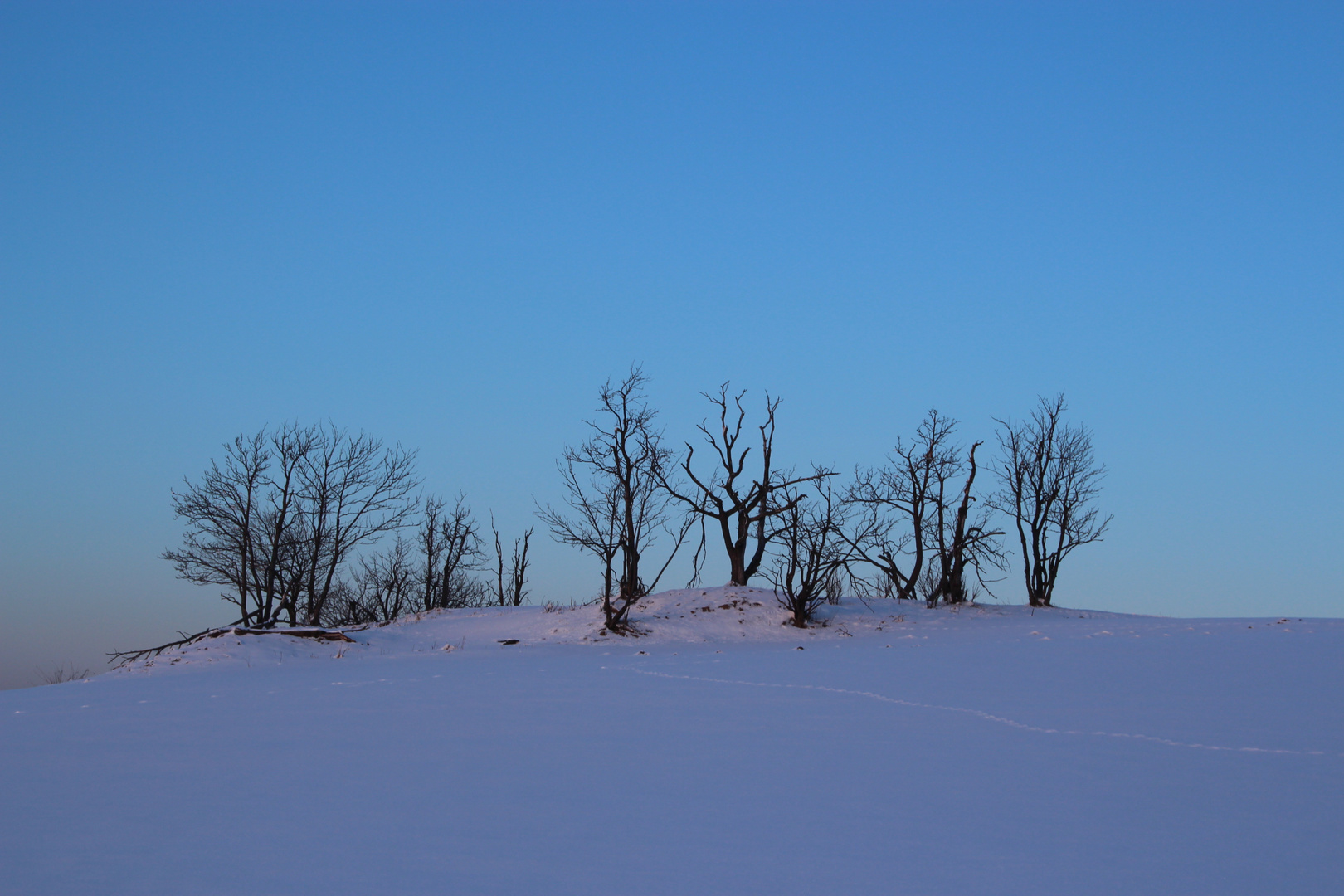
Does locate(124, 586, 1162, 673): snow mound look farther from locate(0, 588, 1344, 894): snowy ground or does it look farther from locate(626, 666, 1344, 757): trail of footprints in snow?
locate(626, 666, 1344, 757): trail of footprints in snow

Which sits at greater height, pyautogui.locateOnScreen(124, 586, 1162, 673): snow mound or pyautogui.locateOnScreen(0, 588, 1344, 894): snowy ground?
pyautogui.locateOnScreen(0, 588, 1344, 894): snowy ground

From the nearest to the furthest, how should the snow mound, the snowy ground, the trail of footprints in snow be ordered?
the snowy ground → the trail of footprints in snow → the snow mound

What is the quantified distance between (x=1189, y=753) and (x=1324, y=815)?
1.54 metres

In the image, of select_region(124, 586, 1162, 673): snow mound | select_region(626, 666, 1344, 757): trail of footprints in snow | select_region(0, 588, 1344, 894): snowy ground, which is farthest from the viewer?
select_region(124, 586, 1162, 673): snow mound

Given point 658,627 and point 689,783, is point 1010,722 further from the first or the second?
point 658,627

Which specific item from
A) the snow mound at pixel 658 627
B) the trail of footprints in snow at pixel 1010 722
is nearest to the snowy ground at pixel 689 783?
the trail of footprints in snow at pixel 1010 722

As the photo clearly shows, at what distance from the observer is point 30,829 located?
4508 millimetres

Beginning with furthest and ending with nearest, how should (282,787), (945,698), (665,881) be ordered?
(945,698) < (282,787) < (665,881)

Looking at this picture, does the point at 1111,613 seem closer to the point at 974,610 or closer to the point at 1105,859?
the point at 974,610

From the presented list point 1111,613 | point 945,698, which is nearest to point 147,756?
point 945,698

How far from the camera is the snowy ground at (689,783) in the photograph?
3.98 meters

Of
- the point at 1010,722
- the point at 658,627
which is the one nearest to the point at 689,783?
the point at 1010,722

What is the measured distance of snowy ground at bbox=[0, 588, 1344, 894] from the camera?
13.1 ft

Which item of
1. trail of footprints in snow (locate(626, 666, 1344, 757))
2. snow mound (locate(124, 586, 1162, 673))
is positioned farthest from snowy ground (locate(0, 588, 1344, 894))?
snow mound (locate(124, 586, 1162, 673))
